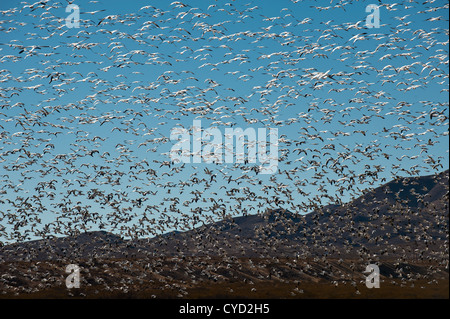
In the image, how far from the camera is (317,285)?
139 metres

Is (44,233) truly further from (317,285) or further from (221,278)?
(317,285)

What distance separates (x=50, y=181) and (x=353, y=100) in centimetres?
5680
